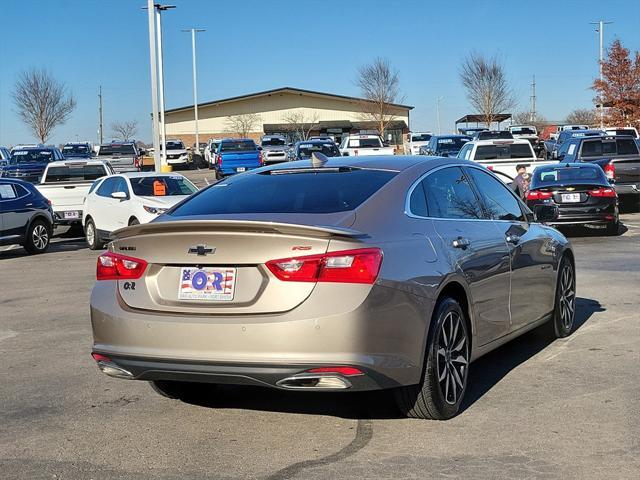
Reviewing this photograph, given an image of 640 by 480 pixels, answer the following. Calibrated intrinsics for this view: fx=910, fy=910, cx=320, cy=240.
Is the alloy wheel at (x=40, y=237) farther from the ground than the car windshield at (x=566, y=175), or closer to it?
closer to it

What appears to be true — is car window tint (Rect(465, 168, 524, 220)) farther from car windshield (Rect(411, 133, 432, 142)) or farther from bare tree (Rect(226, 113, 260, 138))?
bare tree (Rect(226, 113, 260, 138))

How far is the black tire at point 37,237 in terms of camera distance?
1789 cm

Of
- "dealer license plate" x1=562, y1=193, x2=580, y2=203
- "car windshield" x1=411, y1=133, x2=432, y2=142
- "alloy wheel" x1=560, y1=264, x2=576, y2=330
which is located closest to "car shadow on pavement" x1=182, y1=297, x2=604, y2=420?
"alloy wheel" x1=560, y1=264, x2=576, y2=330

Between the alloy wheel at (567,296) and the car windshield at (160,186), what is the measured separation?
34.9ft

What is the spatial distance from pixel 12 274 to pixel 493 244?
10.3 m

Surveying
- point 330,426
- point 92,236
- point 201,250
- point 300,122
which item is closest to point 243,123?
point 300,122

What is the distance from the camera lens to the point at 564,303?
25.9 ft

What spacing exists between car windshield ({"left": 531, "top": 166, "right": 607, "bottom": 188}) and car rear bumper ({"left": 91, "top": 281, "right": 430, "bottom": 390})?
13.5 metres

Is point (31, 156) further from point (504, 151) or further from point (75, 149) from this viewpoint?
point (504, 151)

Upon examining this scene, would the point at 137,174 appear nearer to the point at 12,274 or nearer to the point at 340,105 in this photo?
the point at 12,274

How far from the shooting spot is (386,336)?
4879 mm

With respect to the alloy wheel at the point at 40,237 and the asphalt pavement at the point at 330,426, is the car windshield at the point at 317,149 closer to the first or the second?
the alloy wheel at the point at 40,237

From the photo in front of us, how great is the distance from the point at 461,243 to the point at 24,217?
13.8m

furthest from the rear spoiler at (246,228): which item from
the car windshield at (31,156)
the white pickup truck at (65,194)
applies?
the car windshield at (31,156)
